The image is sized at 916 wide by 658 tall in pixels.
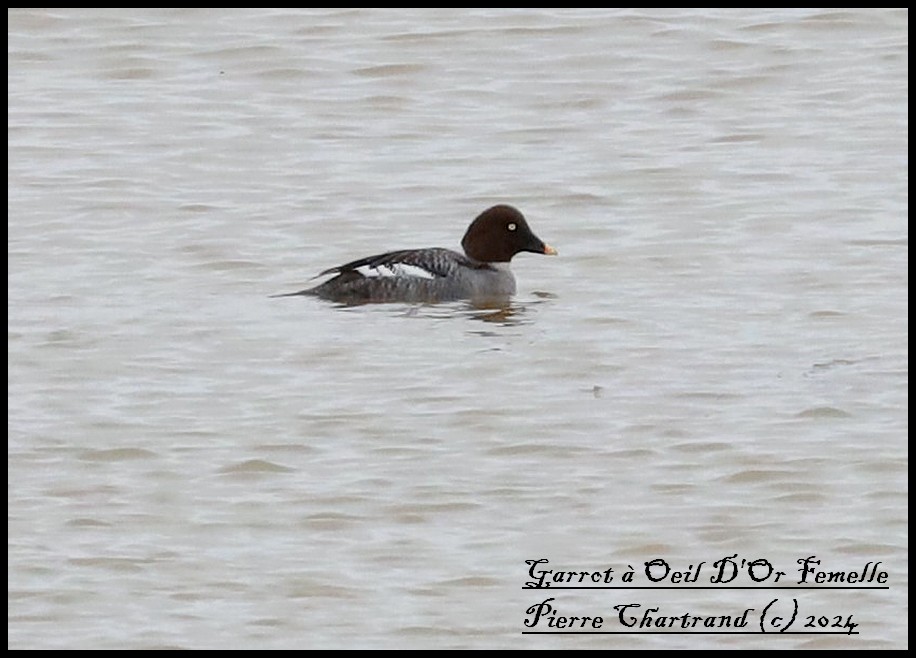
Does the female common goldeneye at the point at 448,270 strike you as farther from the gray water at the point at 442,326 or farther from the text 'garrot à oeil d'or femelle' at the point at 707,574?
the text 'garrot à oeil d'or femelle' at the point at 707,574

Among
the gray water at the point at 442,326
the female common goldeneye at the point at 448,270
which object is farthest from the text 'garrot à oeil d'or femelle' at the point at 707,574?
the female common goldeneye at the point at 448,270

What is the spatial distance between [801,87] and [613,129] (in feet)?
5.43

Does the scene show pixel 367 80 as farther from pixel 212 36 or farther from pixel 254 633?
pixel 254 633

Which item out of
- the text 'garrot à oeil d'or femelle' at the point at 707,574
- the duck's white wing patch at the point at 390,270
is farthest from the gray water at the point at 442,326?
the duck's white wing patch at the point at 390,270

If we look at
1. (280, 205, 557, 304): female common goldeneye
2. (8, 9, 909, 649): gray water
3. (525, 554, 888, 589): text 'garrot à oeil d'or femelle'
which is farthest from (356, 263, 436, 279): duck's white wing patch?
(525, 554, 888, 589): text 'garrot à oeil d'or femelle'

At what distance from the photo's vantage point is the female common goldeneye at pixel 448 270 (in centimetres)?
1223

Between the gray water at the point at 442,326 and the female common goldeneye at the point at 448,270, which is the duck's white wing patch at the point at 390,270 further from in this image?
the gray water at the point at 442,326

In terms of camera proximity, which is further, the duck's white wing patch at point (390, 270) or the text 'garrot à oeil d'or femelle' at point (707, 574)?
the duck's white wing patch at point (390, 270)

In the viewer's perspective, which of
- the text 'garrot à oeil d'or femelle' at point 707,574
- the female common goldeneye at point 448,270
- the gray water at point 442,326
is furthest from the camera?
the female common goldeneye at point 448,270

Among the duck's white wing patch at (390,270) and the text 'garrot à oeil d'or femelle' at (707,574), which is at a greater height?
the text 'garrot à oeil d'or femelle' at (707,574)

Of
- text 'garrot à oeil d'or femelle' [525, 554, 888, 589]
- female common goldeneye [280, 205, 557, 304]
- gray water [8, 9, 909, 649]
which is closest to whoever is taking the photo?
text 'garrot à oeil d'or femelle' [525, 554, 888, 589]

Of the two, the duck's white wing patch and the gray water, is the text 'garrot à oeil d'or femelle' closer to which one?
the gray water

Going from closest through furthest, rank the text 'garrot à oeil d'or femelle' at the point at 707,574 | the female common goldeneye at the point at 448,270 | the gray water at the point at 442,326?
the text 'garrot à oeil d'or femelle' at the point at 707,574, the gray water at the point at 442,326, the female common goldeneye at the point at 448,270

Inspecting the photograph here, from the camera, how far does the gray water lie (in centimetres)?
762
